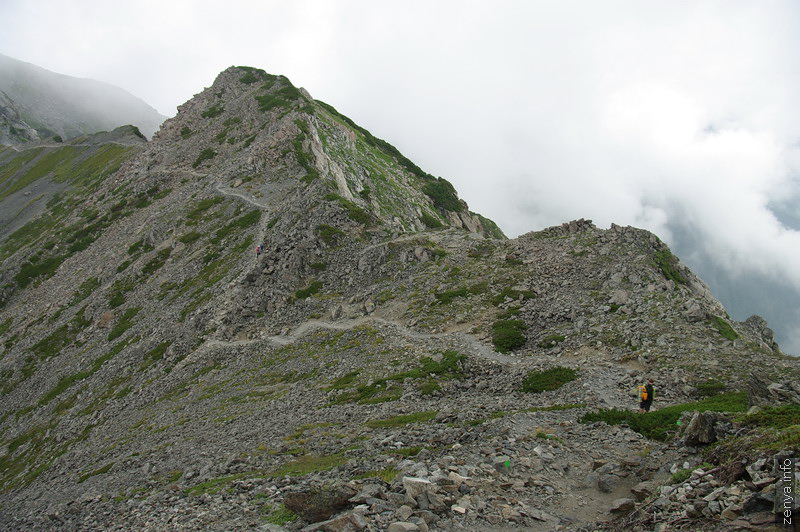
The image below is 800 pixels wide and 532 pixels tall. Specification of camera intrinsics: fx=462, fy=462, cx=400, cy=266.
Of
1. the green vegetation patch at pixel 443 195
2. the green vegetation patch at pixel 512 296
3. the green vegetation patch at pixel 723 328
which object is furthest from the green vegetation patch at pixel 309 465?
the green vegetation patch at pixel 443 195

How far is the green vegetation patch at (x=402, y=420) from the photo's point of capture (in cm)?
2553

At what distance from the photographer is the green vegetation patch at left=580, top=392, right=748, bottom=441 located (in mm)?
19469

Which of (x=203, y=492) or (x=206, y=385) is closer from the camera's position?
(x=203, y=492)

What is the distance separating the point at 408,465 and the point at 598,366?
59.3 ft

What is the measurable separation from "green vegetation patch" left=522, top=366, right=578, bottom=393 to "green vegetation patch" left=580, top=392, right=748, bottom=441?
5.94 meters

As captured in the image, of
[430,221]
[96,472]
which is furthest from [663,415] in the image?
[430,221]

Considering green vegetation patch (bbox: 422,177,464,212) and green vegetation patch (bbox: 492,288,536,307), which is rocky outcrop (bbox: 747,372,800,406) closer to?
green vegetation patch (bbox: 492,288,536,307)

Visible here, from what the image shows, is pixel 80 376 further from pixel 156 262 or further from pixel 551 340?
pixel 551 340

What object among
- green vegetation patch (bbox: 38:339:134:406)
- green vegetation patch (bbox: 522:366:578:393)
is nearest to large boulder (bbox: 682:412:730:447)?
green vegetation patch (bbox: 522:366:578:393)

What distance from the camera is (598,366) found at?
99.9 ft

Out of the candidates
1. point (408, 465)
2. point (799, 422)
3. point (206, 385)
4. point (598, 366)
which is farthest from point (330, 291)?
point (799, 422)

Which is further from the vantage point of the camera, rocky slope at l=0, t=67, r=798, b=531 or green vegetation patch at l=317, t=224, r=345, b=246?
green vegetation patch at l=317, t=224, r=345, b=246

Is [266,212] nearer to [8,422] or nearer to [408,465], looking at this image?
[8,422]

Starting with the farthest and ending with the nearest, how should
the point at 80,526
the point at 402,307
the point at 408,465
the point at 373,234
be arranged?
the point at 373,234 → the point at 402,307 → the point at 80,526 → the point at 408,465
